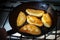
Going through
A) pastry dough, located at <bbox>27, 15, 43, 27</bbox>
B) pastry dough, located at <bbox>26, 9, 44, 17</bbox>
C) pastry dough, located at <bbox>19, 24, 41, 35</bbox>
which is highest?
pastry dough, located at <bbox>26, 9, 44, 17</bbox>

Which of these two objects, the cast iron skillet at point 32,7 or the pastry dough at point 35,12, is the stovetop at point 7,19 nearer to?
the cast iron skillet at point 32,7

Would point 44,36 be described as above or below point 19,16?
below

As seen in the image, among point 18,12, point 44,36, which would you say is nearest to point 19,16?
point 18,12

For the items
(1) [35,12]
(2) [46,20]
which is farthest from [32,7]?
(2) [46,20]

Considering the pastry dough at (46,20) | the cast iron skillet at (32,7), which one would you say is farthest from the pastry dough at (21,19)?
the pastry dough at (46,20)

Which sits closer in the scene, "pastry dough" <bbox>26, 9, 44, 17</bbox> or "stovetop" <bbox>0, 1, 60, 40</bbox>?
"stovetop" <bbox>0, 1, 60, 40</bbox>

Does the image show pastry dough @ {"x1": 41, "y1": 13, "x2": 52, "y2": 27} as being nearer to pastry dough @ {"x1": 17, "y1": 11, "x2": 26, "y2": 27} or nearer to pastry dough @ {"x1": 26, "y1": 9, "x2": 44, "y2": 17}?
pastry dough @ {"x1": 26, "y1": 9, "x2": 44, "y2": 17}

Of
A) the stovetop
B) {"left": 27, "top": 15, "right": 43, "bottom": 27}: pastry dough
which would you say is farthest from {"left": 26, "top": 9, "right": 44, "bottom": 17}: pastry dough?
the stovetop

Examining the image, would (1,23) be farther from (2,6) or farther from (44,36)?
(44,36)

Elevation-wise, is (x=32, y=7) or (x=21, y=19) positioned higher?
(x=32, y=7)

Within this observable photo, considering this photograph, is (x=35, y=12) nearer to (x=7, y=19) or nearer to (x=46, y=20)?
(x=46, y=20)

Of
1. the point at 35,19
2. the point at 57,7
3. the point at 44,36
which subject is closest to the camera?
the point at 44,36
